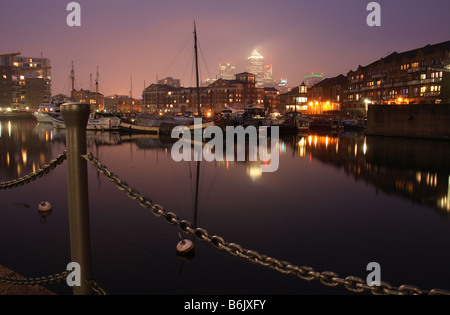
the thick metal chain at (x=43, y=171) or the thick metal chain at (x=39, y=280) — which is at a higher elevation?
the thick metal chain at (x=43, y=171)

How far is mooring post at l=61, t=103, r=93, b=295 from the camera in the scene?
3.39 meters

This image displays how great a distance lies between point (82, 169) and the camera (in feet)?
11.6

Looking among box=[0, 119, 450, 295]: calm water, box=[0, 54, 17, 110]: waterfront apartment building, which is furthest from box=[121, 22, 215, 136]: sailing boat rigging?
box=[0, 54, 17, 110]: waterfront apartment building

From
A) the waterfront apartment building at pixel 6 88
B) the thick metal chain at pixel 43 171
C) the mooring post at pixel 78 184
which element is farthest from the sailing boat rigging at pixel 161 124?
the waterfront apartment building at pixel 6 88

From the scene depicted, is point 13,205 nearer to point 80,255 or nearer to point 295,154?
point 80,255

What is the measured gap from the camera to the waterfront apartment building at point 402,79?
A: 70.2 meters

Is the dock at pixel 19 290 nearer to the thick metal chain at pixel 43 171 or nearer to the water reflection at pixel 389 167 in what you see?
the thick metal chain at pixel 43 171

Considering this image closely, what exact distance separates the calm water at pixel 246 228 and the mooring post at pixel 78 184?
3.58 m

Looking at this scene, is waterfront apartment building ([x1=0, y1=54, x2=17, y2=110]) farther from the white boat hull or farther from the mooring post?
the mooring post

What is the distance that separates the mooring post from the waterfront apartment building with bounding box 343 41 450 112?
2661 inches

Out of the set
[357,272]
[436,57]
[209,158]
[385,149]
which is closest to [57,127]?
[209,158]

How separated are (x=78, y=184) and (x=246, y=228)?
324 inches

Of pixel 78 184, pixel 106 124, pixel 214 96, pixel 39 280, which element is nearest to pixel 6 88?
pixel 214 96
